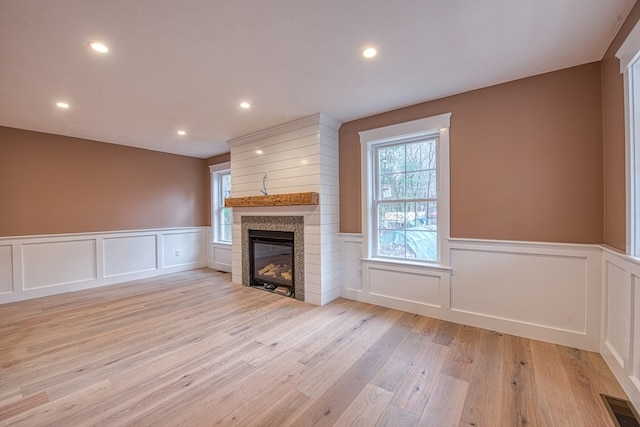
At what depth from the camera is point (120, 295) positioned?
12.8 ft

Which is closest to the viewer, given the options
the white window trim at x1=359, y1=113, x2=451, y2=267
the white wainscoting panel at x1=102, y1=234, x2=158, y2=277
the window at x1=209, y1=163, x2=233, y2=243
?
the white window trim at x1=359, y1=113, x2=451, y2=267

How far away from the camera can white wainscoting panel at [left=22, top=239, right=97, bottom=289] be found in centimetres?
382

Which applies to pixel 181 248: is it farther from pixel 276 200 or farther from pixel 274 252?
pixel 276 200

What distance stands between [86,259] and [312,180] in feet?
13.1

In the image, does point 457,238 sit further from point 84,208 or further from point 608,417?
point 84,208

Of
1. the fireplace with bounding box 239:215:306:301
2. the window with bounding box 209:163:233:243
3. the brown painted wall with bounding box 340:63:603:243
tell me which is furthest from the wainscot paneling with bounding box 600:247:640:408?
the window with bounding box 209:163:233:243

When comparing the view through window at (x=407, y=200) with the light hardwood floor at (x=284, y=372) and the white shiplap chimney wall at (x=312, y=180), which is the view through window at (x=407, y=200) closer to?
the white shiplap chimney wall at (x=312, y=180)

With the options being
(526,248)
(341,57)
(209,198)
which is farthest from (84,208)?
(526,248)

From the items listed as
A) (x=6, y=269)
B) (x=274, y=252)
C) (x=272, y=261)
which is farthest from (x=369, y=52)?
(x=6, y=269)

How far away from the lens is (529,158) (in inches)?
97.0

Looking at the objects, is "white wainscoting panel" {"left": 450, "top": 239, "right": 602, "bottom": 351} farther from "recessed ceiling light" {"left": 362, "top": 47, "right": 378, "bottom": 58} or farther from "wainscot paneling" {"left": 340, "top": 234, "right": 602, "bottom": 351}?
"recessed ceiling light" {"left": 362, "top": 47, "right": 378, "bottom": 58}

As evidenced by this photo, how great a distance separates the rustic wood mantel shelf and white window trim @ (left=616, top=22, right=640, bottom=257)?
2675 millimetres

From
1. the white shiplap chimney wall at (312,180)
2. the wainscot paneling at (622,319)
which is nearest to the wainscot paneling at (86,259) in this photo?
the white shiplap chimney wall at (312,180)

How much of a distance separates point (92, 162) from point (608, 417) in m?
6.52
